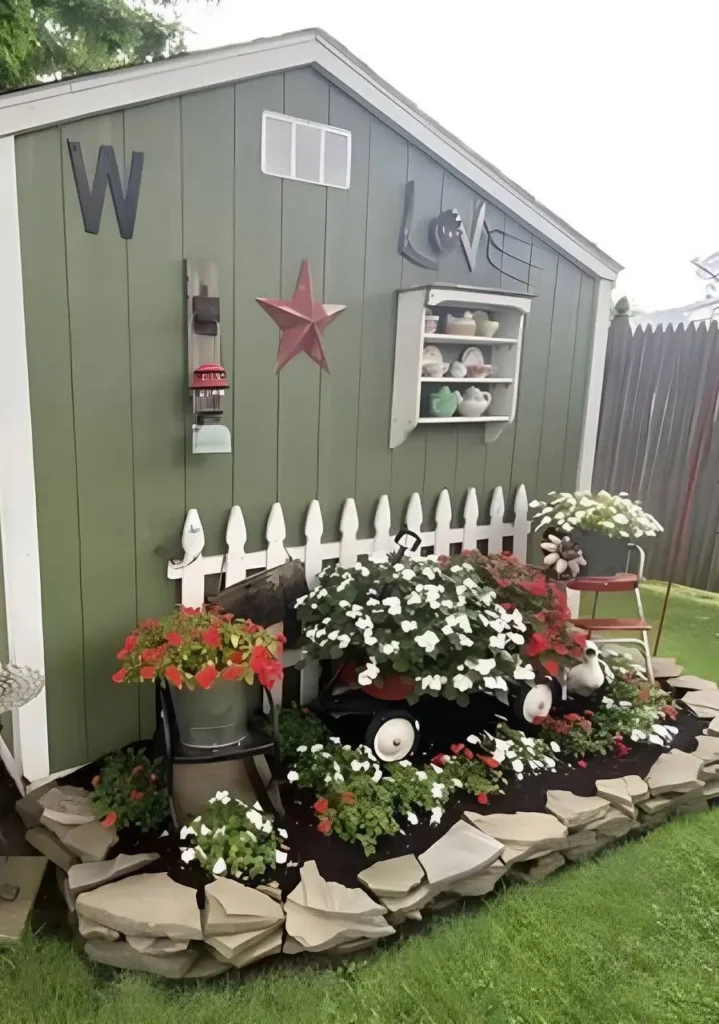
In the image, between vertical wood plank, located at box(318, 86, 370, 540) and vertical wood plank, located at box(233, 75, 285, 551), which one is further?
vertical wood plank, located at box(318, 86, 370, 540)

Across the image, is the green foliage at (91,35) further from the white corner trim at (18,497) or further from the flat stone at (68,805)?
the flat stone at (68,805)

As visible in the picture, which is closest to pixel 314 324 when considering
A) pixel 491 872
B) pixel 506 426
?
pixel 506 426

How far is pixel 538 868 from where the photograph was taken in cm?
248

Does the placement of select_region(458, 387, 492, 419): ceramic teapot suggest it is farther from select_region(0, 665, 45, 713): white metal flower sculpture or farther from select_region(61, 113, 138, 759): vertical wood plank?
select_region(0, 665, 45, 713): white metal flower sculpture

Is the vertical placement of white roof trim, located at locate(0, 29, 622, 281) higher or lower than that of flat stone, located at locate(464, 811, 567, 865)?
higher

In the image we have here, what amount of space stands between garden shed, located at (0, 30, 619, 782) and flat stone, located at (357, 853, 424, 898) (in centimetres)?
118

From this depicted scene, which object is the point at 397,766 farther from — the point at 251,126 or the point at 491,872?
the point at 251,126

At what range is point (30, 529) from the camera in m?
2.49

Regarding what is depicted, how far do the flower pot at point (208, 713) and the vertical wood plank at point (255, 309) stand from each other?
0.79 m

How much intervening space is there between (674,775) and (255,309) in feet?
8.37

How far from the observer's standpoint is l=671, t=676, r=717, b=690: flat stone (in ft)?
12.1

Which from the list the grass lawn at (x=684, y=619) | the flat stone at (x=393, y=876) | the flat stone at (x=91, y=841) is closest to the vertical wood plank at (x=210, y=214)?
the flat stone at (x=91, y=841)

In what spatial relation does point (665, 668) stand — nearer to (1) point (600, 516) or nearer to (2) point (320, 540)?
(1) point (600, 516)

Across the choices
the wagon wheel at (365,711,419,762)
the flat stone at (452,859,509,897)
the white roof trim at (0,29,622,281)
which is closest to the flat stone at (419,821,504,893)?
the flat stone at (452,859,509,897)
